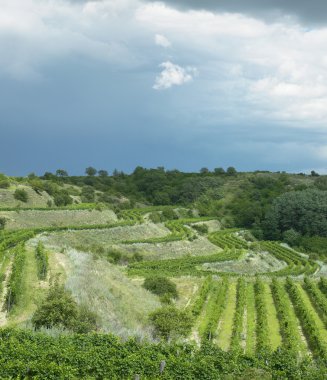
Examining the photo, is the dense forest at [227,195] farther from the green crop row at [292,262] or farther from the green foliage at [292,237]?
the green crop row at [292,262]

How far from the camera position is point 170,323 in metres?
28.6

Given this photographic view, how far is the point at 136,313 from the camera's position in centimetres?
3119

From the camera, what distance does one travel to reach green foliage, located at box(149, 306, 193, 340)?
28.3 metres

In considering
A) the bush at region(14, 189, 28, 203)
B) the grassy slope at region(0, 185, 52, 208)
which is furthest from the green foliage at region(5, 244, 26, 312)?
the bush at region(14, 189, 28, 203)

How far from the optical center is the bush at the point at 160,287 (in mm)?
41156

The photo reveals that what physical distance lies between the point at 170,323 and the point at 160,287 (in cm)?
1303

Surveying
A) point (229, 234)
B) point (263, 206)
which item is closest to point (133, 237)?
point (229, 234)

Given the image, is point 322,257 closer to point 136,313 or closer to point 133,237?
point 133,237

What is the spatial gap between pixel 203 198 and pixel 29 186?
73.0 metres

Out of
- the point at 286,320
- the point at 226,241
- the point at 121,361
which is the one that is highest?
the point at 121,361

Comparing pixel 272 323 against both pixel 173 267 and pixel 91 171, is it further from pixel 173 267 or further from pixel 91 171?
pixel 91 171

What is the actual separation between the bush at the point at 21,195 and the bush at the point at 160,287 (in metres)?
42.1

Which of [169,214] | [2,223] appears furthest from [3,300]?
[169,214]

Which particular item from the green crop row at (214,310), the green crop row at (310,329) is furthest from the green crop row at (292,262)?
the green crop row at (310,329)
